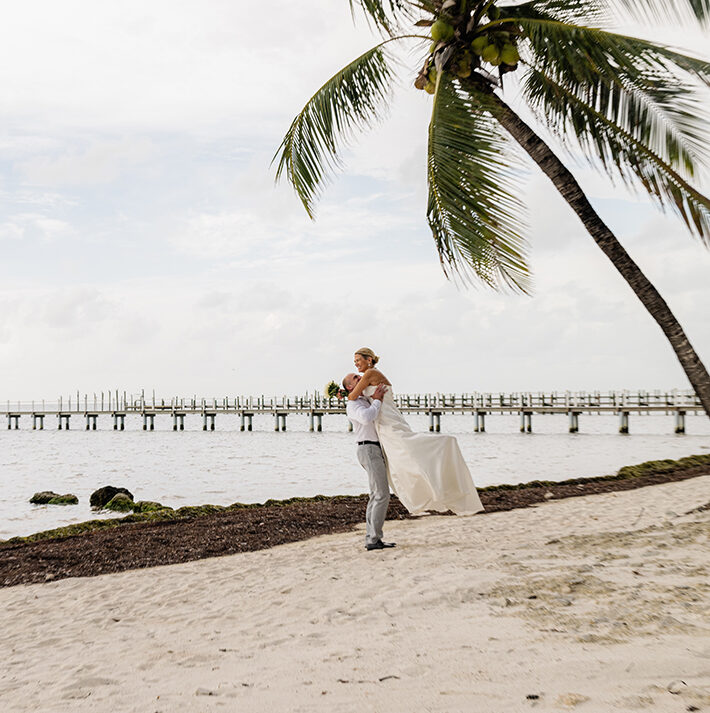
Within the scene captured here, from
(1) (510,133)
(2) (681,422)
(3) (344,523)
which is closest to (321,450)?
(2) (681,422)

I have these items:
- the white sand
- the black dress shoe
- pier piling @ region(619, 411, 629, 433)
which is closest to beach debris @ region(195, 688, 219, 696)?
the white sand

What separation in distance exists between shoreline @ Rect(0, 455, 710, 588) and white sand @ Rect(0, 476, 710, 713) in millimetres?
697

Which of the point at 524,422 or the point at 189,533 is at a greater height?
the point at 189,533

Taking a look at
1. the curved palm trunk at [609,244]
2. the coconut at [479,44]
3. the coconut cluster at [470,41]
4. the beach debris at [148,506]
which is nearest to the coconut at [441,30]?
the coconut cluster at [470,41]

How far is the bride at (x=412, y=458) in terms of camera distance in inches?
286

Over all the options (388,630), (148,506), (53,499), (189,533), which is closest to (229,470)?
(53,499)

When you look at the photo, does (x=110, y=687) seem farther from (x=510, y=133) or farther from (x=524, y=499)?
(x=524, y=499)

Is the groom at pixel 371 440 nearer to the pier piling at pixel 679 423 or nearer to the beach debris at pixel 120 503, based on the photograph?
the beach debris at pixel 120 503

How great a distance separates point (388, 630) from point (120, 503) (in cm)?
1467

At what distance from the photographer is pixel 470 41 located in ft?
24.8

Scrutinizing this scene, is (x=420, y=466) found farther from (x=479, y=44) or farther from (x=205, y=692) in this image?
(x=479, y=44)

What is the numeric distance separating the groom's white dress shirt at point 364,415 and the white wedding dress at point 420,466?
10 cm

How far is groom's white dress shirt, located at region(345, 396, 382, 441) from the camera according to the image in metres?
7.09

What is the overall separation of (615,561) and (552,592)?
1.38m
